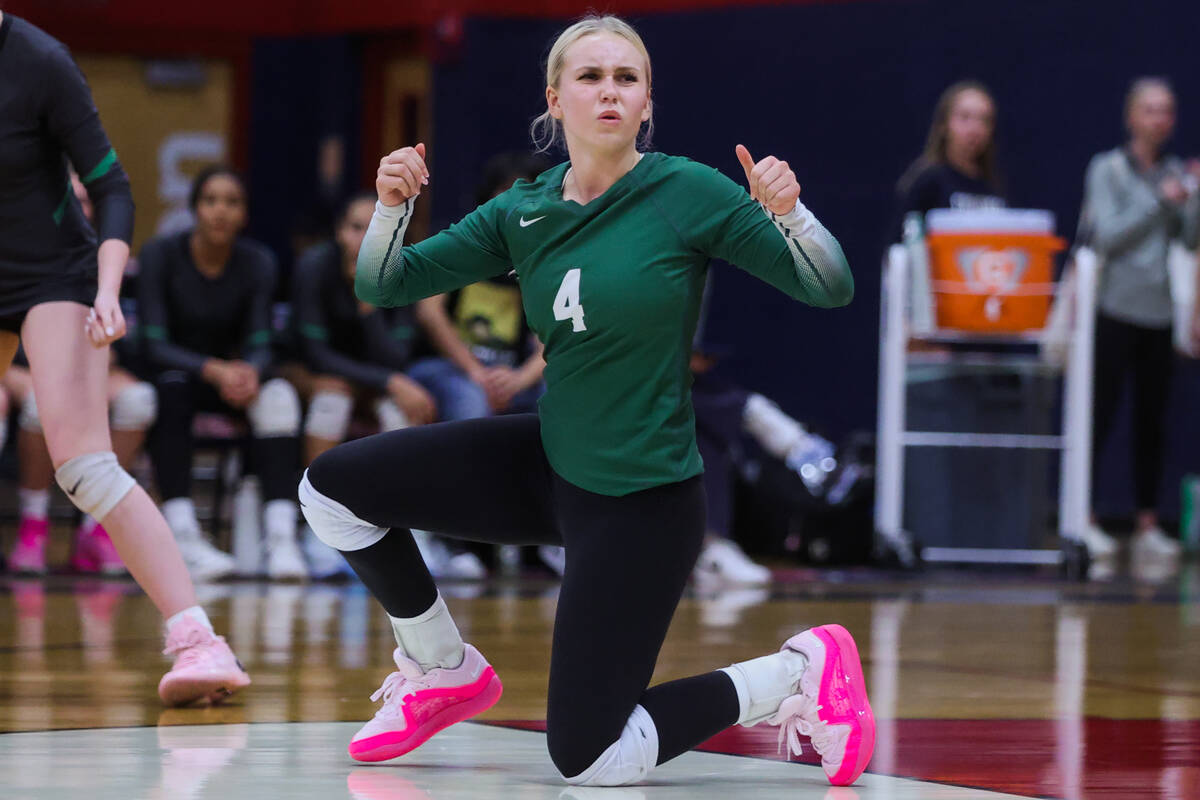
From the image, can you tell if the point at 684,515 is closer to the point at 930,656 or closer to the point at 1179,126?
the point at 930,656

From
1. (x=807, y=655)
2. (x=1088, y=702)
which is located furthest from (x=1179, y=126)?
(x=807, y=655)

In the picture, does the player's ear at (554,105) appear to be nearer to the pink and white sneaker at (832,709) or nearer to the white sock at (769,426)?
the pink and white sneaker at (832,709)

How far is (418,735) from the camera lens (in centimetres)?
275

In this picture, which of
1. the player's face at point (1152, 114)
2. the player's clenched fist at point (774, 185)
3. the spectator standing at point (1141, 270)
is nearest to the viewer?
the player's clenched fist at point (774, 185)

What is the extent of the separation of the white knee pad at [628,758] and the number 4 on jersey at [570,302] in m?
0.57

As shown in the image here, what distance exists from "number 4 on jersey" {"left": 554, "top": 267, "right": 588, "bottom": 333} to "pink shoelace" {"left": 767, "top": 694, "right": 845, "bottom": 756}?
0.64 meters

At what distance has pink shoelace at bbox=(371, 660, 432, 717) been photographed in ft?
9.05

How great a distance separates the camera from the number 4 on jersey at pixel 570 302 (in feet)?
8.51

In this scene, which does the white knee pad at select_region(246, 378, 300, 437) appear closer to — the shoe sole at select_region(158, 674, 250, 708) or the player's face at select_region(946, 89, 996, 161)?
the player's face at select_region(946, 89, 996, 161)

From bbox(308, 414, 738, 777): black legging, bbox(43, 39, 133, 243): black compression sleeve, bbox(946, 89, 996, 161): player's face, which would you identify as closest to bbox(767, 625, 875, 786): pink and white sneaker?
bbox(308, 414, 738, 777): black legging

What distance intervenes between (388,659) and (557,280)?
4.94 ft

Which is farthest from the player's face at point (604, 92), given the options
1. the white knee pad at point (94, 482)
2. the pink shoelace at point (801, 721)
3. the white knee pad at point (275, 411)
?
the white knee pad at point (275, 411)

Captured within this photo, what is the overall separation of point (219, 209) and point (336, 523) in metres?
3.33

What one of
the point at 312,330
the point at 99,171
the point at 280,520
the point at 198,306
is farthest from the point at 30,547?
the point at 99,171
